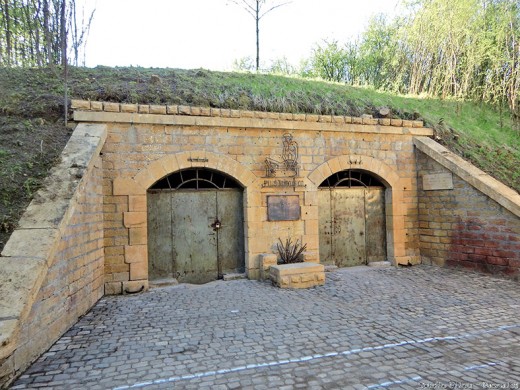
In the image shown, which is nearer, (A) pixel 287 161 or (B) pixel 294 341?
(B) pixel 294 341

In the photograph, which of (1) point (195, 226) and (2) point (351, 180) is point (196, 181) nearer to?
(1) point (195, 226)

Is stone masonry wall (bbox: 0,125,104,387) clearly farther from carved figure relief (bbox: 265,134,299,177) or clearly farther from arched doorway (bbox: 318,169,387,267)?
arched doorway (bbox: 318,169,387,267)

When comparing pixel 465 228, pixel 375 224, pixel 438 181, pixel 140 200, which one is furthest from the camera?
pixel 375 224

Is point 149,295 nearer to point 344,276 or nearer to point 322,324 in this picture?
point 322,324

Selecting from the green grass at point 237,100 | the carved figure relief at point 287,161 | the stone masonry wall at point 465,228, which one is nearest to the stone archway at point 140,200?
the green grass at point 237,100

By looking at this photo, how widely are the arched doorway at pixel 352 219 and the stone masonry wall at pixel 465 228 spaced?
3.38 feet

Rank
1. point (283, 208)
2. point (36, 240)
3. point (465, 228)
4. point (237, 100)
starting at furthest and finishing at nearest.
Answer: point (237, 100)
point (465, 228)
point (283, 208)
point (36, 240)

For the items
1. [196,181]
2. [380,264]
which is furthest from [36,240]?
[380,264]

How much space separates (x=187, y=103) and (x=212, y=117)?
0.86m

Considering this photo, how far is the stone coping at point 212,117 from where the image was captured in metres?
6.32

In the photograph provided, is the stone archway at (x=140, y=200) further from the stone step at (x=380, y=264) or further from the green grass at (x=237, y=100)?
the stone step at (x=380, y=264)

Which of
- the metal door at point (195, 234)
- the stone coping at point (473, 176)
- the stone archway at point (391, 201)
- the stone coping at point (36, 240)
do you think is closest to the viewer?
the stone coping at point (36, 240)

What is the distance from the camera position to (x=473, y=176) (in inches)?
283

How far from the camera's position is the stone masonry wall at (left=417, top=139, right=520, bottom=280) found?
6.70 m
